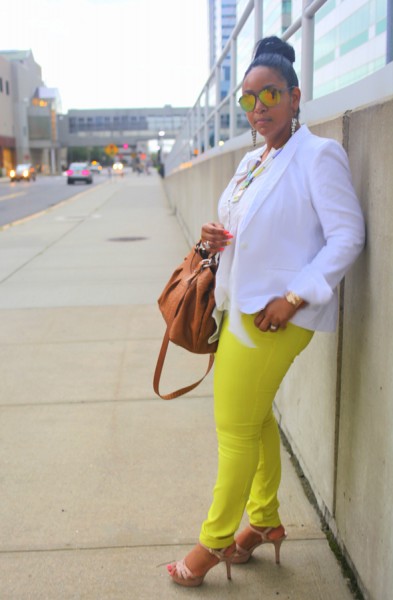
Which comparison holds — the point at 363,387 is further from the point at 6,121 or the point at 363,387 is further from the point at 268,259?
the point at 6,121

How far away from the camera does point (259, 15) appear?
4.94 m

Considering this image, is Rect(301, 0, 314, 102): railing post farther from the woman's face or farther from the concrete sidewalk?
the concrete sidewalk

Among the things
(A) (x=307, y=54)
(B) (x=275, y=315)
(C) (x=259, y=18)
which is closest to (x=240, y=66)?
(C) (x=259, y=18)

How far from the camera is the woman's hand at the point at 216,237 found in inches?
86.2

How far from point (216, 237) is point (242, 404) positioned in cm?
58

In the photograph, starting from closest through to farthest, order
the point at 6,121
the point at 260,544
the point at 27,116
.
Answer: the point at 260,544 → the point at 6,121 → the point at 27,116

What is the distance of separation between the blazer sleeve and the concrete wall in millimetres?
142

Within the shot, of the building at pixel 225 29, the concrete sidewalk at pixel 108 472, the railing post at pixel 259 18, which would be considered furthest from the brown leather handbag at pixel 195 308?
the building at pixel 225 29

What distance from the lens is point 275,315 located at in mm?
2117

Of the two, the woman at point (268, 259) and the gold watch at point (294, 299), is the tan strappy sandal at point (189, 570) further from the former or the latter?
the gold watch at point (294, 299)

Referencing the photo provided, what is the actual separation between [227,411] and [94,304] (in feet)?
16.6

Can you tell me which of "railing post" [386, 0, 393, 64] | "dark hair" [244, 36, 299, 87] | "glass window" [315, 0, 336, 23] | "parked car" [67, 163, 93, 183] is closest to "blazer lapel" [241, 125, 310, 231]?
"dark hair" [244, 36, 299, 87]

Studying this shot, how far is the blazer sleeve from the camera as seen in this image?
6.68ft

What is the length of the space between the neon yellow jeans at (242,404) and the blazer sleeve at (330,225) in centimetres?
21
